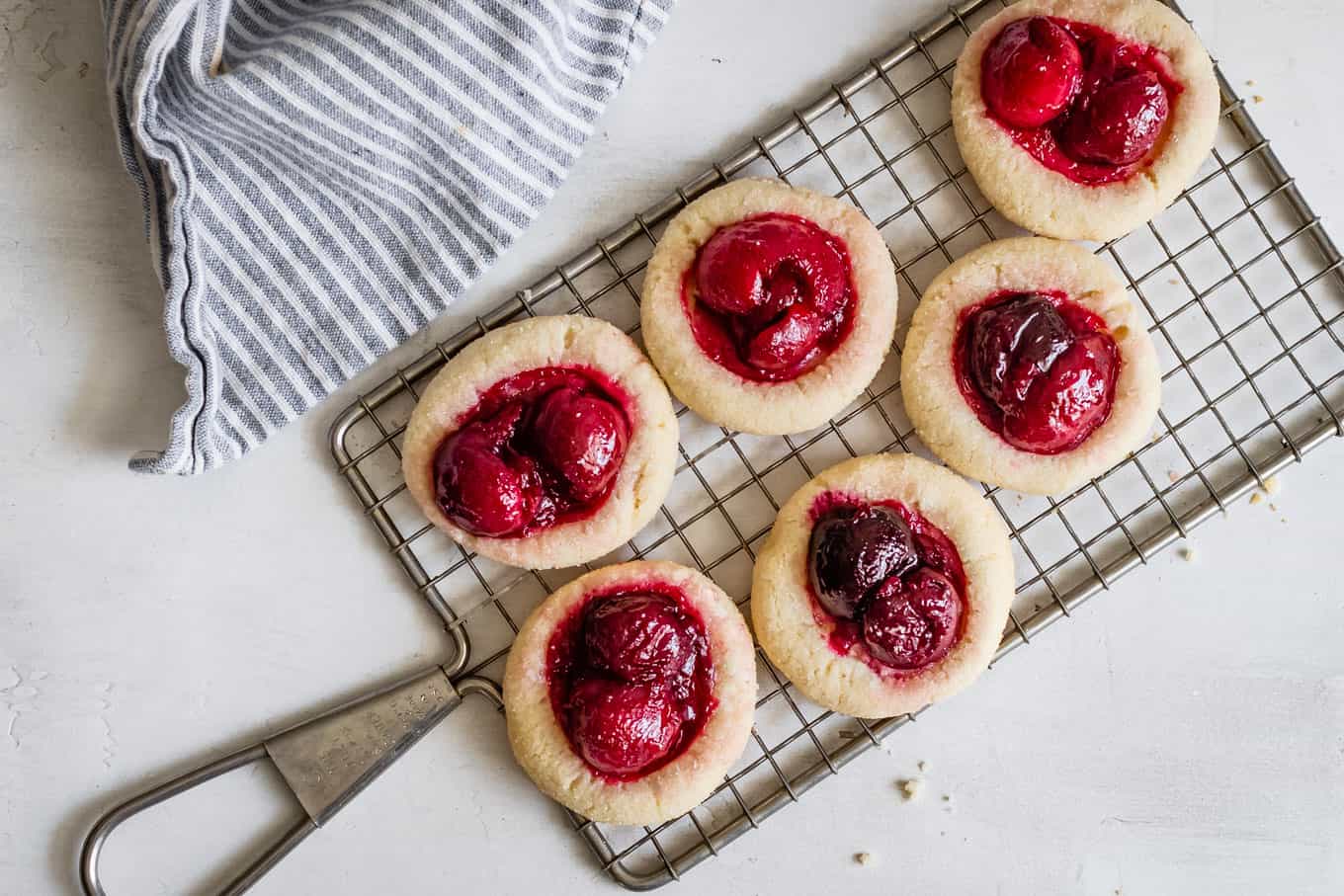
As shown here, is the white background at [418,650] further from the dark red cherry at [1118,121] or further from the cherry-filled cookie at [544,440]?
the dark red cherry at [1118,121]

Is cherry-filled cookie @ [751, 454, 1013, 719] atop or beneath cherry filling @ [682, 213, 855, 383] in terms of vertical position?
beneath

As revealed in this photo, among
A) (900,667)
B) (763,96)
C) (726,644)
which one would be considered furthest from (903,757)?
(763,96)

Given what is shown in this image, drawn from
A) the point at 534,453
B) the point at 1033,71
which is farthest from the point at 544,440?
the point at 1033,71

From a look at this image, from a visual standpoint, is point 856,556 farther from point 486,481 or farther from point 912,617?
point 486,481

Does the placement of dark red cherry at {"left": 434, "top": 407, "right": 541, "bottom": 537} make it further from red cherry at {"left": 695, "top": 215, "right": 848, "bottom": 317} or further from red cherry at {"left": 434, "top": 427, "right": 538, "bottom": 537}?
red cherry at {"left": 695, "top": 215, "right": 848, "bottom": 317}

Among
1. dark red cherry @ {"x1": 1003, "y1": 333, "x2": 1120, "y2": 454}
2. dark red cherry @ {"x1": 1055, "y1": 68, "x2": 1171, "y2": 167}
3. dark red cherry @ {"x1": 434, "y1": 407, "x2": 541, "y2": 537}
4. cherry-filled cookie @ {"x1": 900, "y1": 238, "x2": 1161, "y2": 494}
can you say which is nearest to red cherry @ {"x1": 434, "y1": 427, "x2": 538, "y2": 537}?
dark red cherry @ {"x1": 434, "y1": 407, "x2": 541, "y2": 537}

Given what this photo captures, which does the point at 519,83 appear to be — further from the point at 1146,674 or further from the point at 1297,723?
the point at 1297,723
